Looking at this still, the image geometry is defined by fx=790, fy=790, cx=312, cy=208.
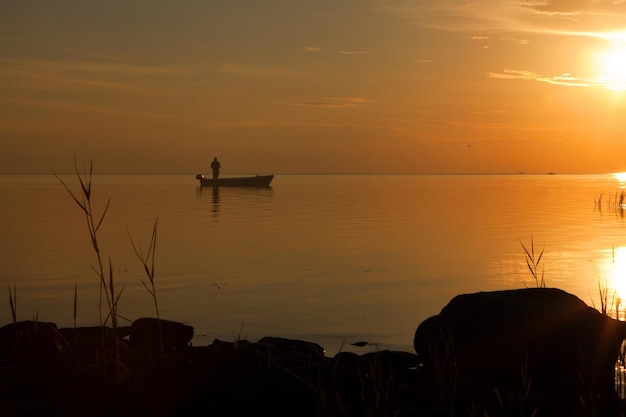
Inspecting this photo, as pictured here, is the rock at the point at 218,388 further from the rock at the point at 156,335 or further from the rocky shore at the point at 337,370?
the rock at the point at 156,335

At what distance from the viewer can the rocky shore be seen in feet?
21.5

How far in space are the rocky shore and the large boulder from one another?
12 mm

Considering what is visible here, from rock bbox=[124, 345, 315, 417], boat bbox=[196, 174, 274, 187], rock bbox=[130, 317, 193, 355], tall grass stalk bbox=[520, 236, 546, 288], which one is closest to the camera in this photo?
rock bbox=[124, 345, 315, 417]

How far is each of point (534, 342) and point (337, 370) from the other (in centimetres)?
226

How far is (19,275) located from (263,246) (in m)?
7.66

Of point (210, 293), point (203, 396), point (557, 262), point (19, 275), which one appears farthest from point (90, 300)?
point (557, 262)

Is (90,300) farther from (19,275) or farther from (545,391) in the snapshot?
(545,391)

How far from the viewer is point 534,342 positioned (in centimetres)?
853

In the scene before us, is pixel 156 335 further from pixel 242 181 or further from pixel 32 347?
pixel 242 181

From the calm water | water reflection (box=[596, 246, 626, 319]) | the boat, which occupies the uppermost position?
→ the boat

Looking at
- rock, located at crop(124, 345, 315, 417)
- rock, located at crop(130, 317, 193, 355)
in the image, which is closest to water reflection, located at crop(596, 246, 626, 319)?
rock, located at crop(130, 317, 193, 355)

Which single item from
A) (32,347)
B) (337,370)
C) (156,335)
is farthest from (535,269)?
(32,347)

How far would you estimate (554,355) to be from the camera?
8.52m

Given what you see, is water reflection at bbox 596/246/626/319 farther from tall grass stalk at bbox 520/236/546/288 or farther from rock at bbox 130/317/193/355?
rock at bbox 130/317/193/355
